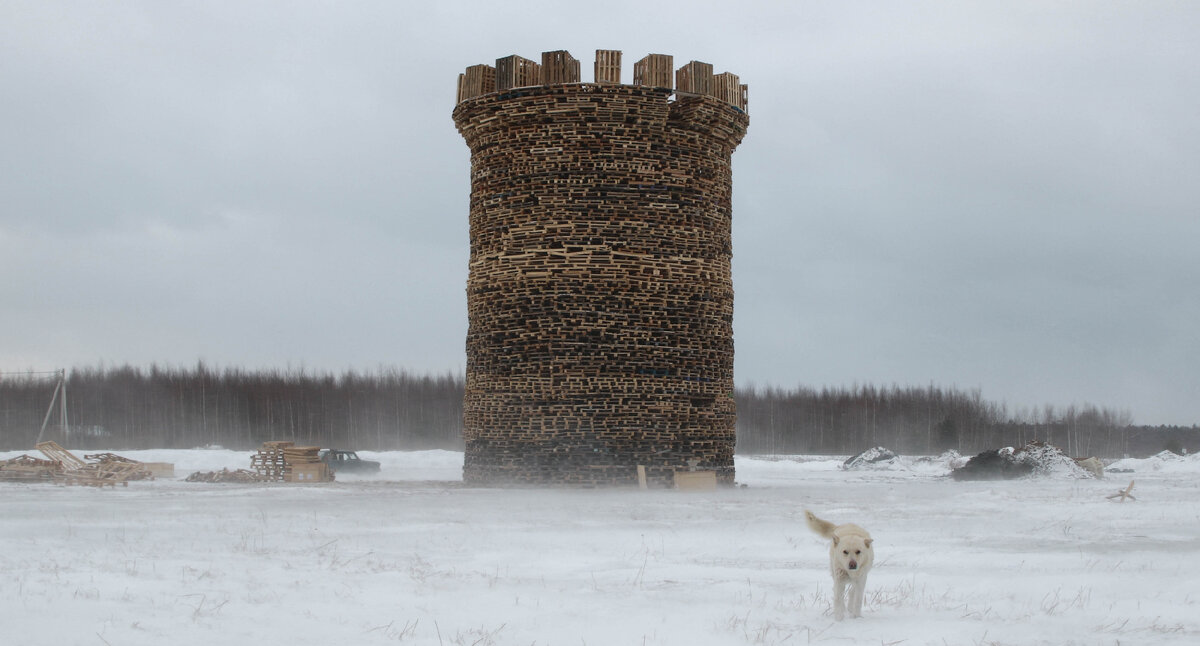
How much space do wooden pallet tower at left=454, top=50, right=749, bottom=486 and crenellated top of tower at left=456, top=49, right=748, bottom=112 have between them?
0.03 m

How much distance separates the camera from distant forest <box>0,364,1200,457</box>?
6062 centimetres

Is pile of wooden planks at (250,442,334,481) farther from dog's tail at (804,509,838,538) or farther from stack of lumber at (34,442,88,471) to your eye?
dog's tail at (804,509,838,538)

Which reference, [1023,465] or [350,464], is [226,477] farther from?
[1023,465]

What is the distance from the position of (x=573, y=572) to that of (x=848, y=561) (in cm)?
326

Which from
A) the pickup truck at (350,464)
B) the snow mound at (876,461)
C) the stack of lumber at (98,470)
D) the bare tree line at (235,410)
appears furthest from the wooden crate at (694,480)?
the bare tree line at (235,410)

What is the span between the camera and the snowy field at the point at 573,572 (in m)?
7.94

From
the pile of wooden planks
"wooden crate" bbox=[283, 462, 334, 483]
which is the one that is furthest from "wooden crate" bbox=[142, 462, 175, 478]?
"wooden crate" bbox=[283, 462, 334, 483]

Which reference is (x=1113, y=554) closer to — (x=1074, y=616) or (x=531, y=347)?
(x=1074, y=616)

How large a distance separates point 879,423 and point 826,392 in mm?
11484

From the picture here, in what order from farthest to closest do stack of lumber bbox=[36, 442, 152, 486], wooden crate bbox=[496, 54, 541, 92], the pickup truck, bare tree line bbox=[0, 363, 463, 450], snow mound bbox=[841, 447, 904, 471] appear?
bare tree line bbox=[0, 363, 463, 450], snow mound bbox=[841, 447, 904, 471], the pickup truck, stack of lumber bbox=[36, 442, 152, 486], wooden crate bbox=[496, 54, 541, 92]

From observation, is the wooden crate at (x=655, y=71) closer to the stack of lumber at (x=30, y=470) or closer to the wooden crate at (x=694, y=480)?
the wooden crate at (x=694, y=480)

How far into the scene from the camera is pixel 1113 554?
11.9 metres

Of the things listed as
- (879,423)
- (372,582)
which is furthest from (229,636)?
(879,423)

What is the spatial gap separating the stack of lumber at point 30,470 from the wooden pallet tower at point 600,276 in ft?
28.6
